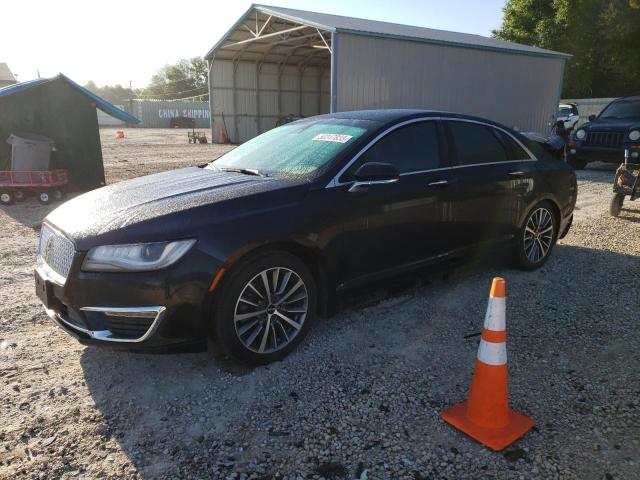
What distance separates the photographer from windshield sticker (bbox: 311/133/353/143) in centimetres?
364

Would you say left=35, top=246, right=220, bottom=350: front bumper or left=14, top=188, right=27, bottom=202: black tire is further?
left=14, top=188, right=27, bottom=202: black tire

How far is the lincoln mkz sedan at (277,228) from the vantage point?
274 cm

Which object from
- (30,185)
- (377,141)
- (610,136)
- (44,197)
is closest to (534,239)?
(377,141)

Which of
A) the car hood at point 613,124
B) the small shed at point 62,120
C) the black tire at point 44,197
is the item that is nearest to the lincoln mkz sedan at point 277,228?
the black tire at point 44,197

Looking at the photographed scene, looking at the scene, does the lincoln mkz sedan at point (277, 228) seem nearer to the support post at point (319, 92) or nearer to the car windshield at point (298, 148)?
the car windshield at point (298, 148)

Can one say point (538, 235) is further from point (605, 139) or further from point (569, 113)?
point (569, 113)

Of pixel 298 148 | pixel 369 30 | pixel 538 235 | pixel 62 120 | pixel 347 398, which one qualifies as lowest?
pixel 347 398

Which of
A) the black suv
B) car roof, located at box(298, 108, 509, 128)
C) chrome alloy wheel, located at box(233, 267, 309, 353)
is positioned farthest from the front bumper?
the black suv

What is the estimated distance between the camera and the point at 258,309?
10.1 feet

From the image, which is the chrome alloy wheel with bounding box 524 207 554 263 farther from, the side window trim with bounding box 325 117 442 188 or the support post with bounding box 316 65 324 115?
the support post with bounding box 316 65 324 115

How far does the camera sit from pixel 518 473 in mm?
2270

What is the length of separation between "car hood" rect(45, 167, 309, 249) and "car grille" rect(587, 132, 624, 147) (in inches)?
454

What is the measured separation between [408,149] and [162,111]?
48488 millimetres

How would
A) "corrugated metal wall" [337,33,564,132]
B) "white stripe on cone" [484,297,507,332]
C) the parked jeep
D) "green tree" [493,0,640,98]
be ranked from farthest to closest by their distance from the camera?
"green tree" [493,0,640,98]
the parked jeep
"corrugated metal wall" [337,33,564,132]
"white stripe on cone" [484,297,507,332]
